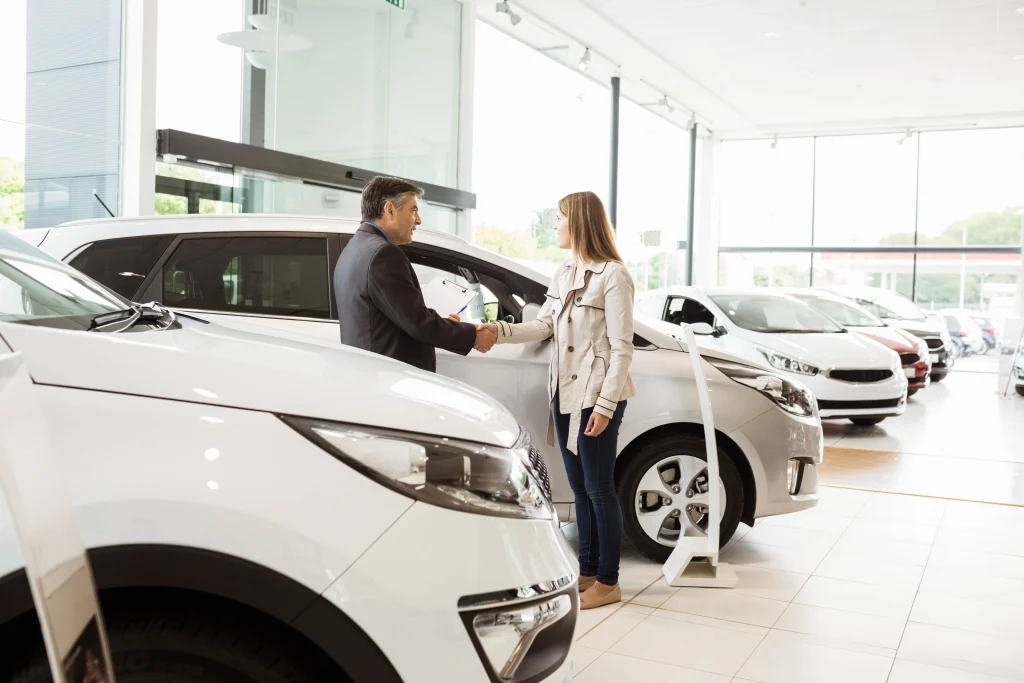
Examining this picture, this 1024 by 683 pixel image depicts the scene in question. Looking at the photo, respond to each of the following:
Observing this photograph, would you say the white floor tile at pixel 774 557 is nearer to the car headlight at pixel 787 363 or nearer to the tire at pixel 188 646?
the tire at pixel 188 646

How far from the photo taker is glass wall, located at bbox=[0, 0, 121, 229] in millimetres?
6211

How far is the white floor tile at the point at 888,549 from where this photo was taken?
14.6 feet

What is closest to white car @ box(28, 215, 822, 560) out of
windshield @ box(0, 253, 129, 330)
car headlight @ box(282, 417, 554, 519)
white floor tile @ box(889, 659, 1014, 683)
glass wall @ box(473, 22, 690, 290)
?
white floor tile @ box(889, 659, 1014, 683)

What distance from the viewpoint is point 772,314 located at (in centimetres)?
899

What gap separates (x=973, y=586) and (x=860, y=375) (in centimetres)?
439

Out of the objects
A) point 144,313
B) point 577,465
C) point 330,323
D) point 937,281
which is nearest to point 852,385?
point 577,465

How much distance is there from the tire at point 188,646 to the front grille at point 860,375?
7454 mm

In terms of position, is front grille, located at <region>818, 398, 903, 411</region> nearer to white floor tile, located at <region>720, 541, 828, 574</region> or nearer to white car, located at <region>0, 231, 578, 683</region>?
white floor tile, located at <region>720, 541, 828, 574</region>

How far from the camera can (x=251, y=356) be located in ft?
5.19

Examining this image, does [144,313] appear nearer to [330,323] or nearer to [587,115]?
[330,323]

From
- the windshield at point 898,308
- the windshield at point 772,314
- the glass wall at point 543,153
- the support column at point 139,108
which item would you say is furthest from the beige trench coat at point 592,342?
the windshield at point 898,308

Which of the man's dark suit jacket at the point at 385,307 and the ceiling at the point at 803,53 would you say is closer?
the man's dark suit jacket at the point at 385,307

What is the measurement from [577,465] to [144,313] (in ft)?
6.75

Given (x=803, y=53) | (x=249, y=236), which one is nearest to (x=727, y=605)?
(x=249, y=236)
